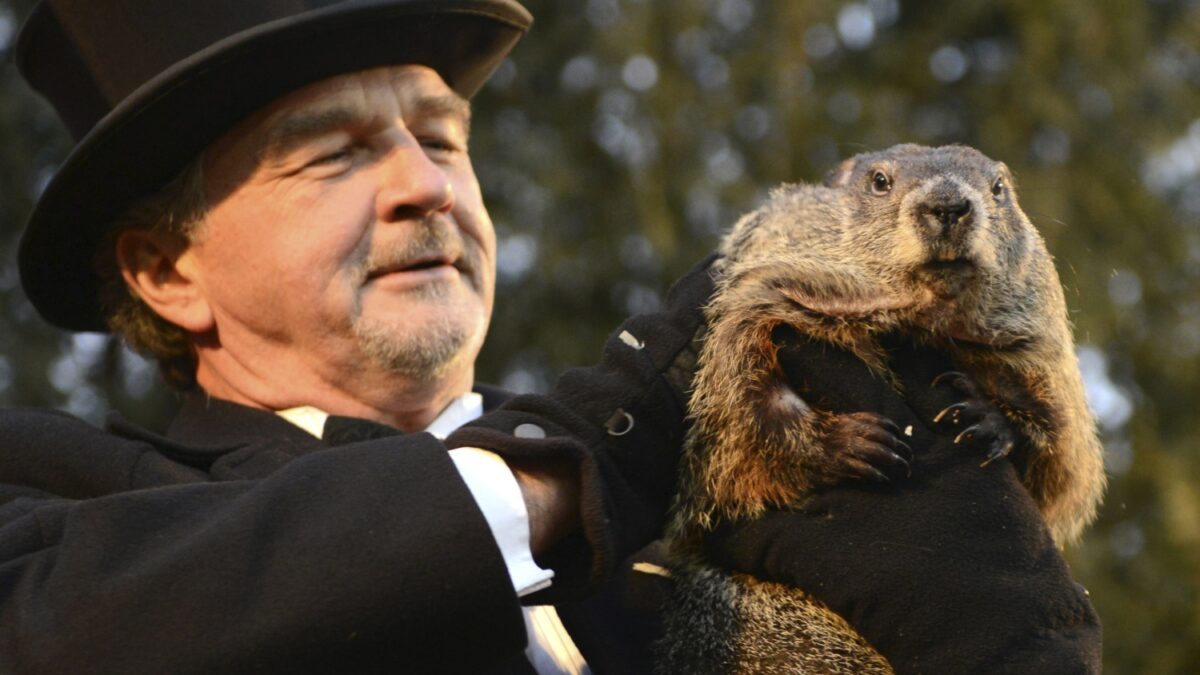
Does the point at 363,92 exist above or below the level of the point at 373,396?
above

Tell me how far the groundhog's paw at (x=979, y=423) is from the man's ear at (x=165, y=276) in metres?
1.70

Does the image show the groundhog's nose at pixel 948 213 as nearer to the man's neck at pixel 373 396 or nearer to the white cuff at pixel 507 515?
the white cuff at pixel 507 515

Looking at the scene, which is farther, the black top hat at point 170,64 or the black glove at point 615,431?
the black top hat at point 170,64

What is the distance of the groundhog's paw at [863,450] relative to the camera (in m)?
2.35

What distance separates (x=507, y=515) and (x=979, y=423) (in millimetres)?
823

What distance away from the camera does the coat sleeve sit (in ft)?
6.57

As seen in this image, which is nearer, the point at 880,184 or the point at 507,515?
the point at 507,515

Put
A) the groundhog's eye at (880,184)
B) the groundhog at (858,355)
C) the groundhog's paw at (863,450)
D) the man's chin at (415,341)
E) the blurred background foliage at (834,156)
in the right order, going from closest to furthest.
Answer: the groundhog's paw at (863,450), the groundhog at (858,355), the groundhog's eye at (880,184), the man's chin at (415,341), the blurred background foliage at (834,156)

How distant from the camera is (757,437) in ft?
8.28

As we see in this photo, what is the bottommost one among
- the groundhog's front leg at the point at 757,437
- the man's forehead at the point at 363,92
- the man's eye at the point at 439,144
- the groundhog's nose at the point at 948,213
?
the groundhog's front leg at the point at 757,437

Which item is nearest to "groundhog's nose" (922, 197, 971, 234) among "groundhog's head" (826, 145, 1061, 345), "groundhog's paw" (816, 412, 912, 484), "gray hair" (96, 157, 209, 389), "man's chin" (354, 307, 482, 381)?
"groundhog's head" (826, 145, 1061, 345)

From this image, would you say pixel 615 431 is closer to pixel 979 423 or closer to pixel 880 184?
pixel 979 423

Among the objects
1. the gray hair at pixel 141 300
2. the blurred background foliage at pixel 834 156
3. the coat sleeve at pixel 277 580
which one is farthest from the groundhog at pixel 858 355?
the blurred background foliage at pixel 834 156

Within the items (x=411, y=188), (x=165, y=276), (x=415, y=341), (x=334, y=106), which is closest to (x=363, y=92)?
(x=334, y=106)
